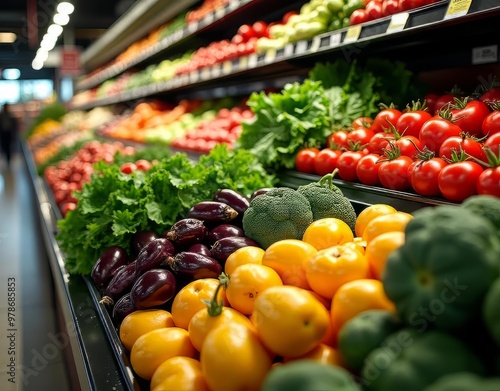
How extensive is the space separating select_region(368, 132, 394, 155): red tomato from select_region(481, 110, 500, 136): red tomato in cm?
39

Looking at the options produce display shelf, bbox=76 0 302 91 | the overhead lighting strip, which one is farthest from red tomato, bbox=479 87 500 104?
the overhead lighting strip

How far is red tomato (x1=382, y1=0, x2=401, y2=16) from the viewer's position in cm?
245

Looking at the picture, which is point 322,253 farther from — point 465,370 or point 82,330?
point 82,330

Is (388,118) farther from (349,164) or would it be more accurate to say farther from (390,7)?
(390,7)

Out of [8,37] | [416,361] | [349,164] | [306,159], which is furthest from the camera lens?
[8,37]

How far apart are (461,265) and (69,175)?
3955 millimetres

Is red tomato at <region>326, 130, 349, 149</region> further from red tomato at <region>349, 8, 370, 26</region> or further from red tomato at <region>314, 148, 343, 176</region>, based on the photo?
red tomato at <region>349, 8, 370, 26</region>

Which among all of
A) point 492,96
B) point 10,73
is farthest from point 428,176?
point 10,73

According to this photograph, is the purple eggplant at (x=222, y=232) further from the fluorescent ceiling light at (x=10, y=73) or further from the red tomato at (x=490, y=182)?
the fluorescent ceiling light at (x=10, y=73)

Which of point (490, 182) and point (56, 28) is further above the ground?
point (490, 182)

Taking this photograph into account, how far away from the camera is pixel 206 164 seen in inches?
103

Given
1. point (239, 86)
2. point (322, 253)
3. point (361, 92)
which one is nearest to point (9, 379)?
point (322, 253)

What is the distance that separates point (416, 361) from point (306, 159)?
1.88m

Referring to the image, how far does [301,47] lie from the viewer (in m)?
2.97
